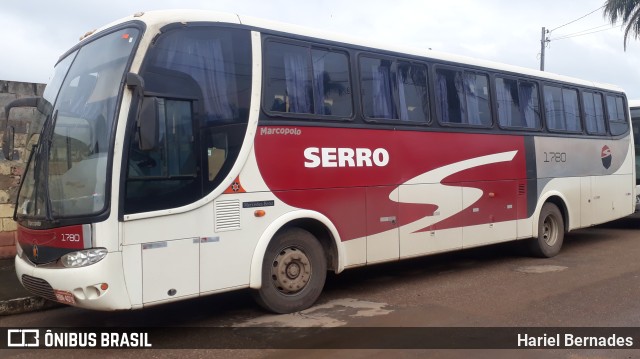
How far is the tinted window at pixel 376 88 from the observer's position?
751 cm

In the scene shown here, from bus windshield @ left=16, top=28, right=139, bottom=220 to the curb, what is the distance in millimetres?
1363

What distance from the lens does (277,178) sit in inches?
255

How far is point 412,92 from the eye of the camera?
26.7 feet

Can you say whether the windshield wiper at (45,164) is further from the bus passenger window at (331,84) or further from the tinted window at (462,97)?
the tinted window at (462,97)

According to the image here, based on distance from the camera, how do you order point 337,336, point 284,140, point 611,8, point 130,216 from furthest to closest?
point 611,8 → point 284,140 → point 337,336 → point 130,216

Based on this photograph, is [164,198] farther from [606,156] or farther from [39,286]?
[606,156]

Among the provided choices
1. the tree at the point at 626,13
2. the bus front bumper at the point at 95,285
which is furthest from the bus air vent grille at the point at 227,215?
the tree at the point at 626,13

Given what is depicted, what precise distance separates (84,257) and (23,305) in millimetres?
2419

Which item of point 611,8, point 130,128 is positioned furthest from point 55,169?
point 611,8

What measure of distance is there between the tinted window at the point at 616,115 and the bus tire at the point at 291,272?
27.6 feet

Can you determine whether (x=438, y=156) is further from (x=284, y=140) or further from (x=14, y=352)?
(x=14, y=352)

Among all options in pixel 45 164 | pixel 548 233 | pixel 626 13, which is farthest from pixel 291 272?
pixel 626 13

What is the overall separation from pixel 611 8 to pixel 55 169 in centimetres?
2816

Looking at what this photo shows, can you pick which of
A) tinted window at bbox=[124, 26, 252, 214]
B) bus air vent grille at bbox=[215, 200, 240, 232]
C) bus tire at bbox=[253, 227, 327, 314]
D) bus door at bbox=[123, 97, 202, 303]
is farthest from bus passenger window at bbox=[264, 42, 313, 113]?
bus tire at bbox=[253, 227, 327, 314]
